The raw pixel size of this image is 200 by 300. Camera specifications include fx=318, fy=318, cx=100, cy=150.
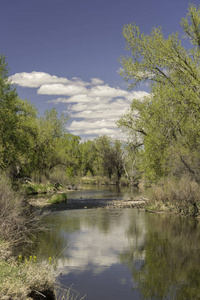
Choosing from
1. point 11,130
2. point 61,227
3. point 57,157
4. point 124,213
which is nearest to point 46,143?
point 57,157

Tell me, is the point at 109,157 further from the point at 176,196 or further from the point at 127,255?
the point at 127,255

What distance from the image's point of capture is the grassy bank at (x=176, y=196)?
23.1 m

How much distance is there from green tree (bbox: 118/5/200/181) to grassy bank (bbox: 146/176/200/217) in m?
1.23

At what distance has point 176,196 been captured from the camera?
24.3 meters

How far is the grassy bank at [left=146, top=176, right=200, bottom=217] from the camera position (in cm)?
2311

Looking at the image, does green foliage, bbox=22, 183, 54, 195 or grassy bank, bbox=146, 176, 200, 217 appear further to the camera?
green foliage, bbox=22, 183, 54, 195

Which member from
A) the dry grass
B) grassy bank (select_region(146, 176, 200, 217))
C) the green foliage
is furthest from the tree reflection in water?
the green foliage

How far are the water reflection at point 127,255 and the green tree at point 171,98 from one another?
5174mm

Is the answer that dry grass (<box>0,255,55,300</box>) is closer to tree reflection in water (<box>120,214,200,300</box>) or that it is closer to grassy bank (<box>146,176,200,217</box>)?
tree reflection in water (<box>120,214,200,300</box>)

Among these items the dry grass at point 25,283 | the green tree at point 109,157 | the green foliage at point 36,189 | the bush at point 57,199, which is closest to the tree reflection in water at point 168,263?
the dry grass at point 25,283

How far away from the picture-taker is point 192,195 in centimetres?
2303

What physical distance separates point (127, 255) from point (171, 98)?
12208mm

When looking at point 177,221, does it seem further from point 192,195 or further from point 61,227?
point 61,227

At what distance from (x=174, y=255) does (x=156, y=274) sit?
9.21ft
